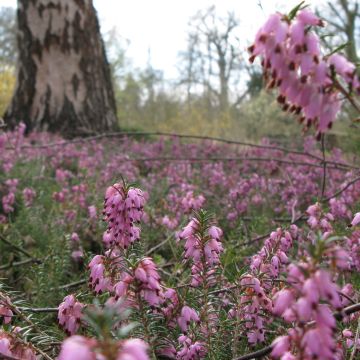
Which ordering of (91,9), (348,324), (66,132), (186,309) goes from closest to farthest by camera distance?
(186,309)
(348,324)
(66,132)
(91,9)

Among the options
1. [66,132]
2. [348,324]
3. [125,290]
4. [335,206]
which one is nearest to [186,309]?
[125,290]

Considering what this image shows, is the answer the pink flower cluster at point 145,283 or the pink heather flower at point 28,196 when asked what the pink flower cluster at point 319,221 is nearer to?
the pink flower cluster at point 145,283

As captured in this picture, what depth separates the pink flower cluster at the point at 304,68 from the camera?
3.39 feet

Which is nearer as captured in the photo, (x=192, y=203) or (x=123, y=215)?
(x=123, y=215)

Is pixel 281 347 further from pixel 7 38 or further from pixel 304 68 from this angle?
pixel 7 38

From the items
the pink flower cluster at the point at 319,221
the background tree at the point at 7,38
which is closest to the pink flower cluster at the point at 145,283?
the pink flower cluster at the point at 319,221

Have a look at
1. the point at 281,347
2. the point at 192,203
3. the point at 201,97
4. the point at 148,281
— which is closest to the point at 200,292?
the point at 148,281

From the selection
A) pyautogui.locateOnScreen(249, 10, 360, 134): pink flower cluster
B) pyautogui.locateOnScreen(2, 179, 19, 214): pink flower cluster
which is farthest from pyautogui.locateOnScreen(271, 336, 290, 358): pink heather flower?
pyautogui.locateOnScreen(2, 179, 19, 214): pink flower cluster

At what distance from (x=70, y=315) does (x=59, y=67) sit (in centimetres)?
1102

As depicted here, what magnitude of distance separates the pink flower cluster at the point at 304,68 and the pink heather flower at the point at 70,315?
820 mm

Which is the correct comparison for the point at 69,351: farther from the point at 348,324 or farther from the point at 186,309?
the point at 348,324

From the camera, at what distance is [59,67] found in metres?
11.8

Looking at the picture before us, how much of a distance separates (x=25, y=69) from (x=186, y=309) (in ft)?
38.0

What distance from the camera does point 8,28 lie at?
133 ft
